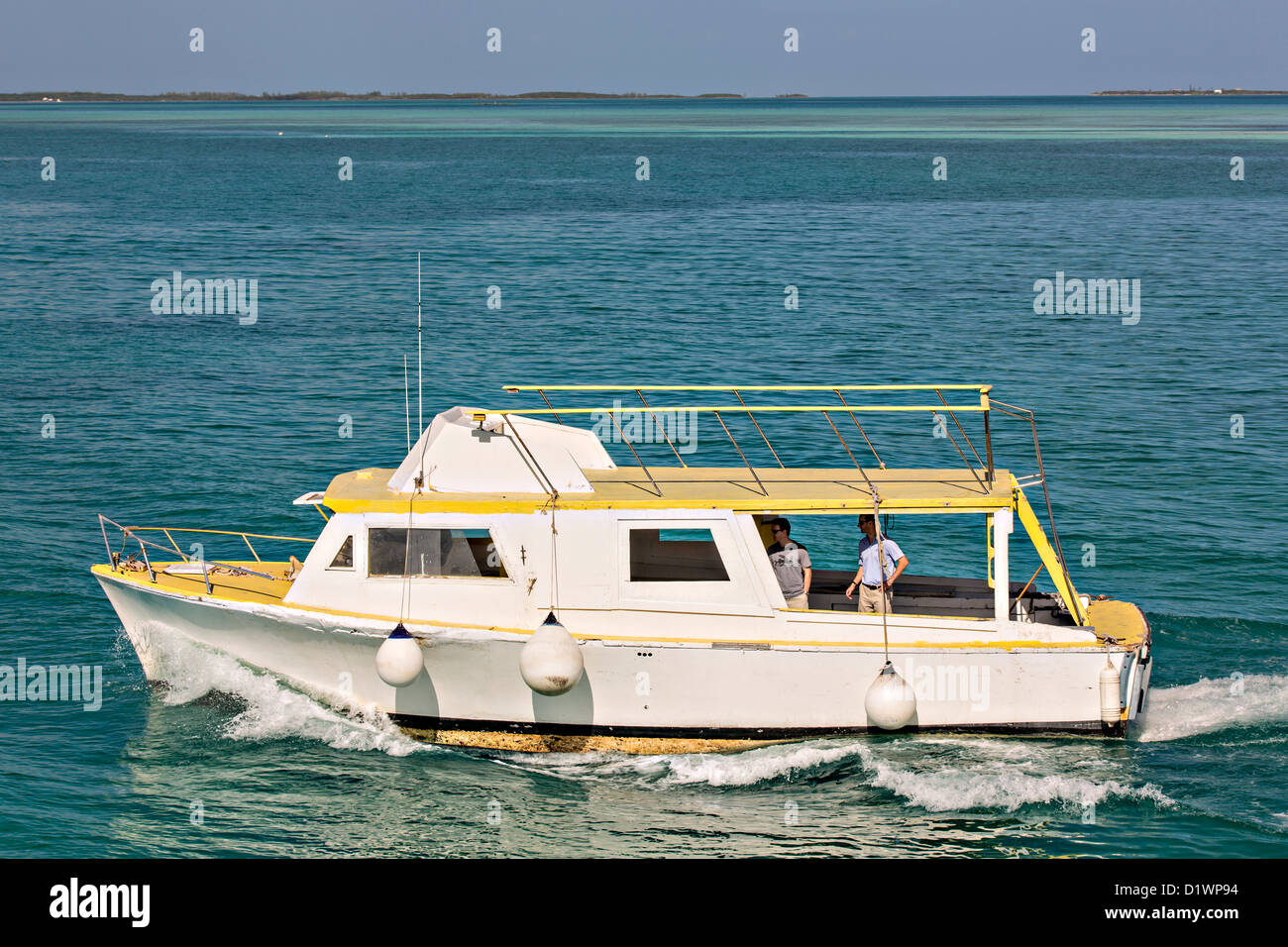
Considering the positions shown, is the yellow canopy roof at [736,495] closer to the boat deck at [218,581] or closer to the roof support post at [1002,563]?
the roof support post at [1002,563]

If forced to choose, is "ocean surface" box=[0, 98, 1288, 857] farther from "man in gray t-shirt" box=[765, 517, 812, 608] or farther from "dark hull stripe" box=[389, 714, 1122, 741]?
"man in gray t-shirt" box=[765, 517, 812, 608]

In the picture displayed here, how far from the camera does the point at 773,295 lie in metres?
43.9

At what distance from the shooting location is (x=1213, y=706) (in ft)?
50.5

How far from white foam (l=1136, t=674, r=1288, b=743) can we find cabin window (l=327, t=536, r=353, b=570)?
8.68 meters

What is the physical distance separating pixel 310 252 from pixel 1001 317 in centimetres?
2734

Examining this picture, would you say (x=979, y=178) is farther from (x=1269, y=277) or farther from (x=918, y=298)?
(x=918, y=298)

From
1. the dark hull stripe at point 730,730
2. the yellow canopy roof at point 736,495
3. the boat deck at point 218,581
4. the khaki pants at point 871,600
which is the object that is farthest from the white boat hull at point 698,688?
the yellow canopy roof at point 736,495

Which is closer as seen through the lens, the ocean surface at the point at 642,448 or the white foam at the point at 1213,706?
the ocean surface at the point at 642,448

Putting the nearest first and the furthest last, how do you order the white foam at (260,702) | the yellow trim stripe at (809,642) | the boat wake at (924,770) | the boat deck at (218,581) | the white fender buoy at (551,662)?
the white fender buoy at (551,662) < the boat wake at (924,770) < the yellow trim stripe at (809,642) < the white foam at (260,702) < the boat deck at (218,581)

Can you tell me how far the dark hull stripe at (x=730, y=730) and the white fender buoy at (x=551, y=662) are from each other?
1020 millimetres

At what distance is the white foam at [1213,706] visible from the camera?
14.9 meters

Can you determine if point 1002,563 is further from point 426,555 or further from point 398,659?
point 398,659

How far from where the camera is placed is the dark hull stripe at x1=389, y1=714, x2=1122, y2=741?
45.7 feet
